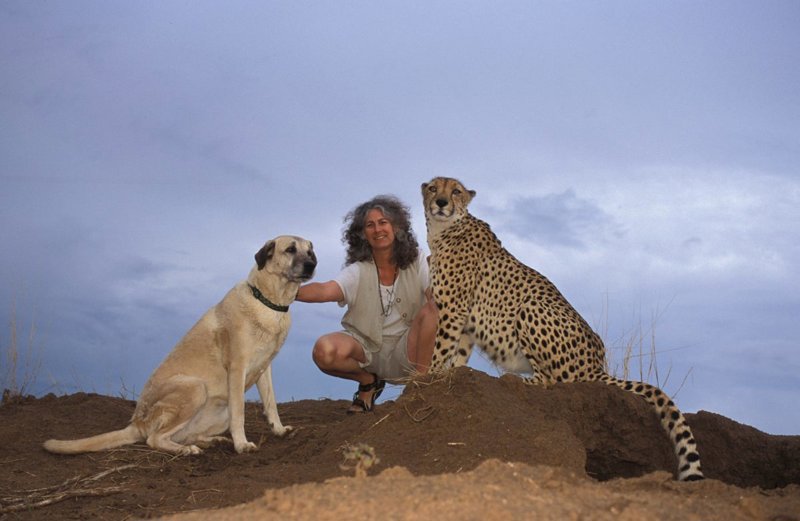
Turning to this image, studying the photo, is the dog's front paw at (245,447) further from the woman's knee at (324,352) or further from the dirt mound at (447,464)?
the woman's knee at (324,352)

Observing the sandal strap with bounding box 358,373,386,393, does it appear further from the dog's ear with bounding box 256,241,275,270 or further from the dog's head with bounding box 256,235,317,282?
the dog's ear with bounding box 256,241,275,270

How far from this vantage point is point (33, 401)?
6992 mm

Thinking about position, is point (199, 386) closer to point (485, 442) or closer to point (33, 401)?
point (485, 442)

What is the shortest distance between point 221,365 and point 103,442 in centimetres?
89

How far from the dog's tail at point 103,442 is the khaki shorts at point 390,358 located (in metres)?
1.68

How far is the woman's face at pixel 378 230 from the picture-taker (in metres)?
5.88

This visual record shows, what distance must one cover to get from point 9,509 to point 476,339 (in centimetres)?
301

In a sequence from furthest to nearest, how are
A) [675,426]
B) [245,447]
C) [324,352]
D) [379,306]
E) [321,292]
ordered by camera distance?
1. [379,306]
2. [324,352]
3. [321,292]
4. [245,447]
5. [675,426]

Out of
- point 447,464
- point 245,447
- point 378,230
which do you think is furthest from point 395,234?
point 447,464

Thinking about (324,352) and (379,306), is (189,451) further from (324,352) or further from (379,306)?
(379,306)

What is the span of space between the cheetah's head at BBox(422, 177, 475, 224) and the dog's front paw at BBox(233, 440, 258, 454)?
6.97ft

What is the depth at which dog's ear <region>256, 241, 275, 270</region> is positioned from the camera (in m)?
4.97

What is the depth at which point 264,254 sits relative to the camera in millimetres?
4973

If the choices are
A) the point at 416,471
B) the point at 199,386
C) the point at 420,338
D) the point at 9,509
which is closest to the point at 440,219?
the point at 420,338
